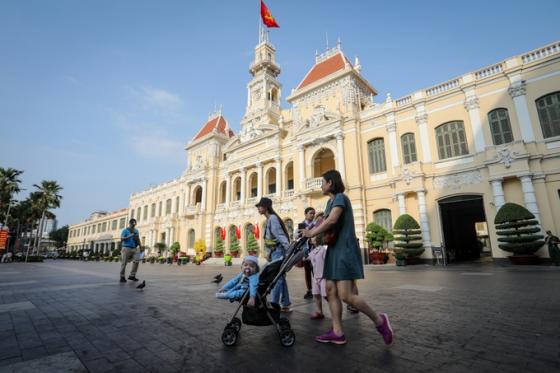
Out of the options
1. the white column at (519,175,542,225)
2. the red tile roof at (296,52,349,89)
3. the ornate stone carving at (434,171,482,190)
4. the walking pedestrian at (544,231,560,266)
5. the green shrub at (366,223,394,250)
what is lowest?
the walking pedestrian at (544,231,560,266)

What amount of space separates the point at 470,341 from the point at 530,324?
1.19 m

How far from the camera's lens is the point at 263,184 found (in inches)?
1041

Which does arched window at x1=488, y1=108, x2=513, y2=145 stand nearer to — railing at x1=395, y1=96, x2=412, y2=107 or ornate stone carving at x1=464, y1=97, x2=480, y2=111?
ornate stone carving at x1=464, y1=97, x2=480, y2=111

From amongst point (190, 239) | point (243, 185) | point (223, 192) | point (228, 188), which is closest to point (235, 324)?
point (243, 185)

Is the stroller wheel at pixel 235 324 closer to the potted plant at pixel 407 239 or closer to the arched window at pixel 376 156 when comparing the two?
the potted plant at pixel 407 239

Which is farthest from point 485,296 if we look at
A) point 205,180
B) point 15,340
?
point 205,180

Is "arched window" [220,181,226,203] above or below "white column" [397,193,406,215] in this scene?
above

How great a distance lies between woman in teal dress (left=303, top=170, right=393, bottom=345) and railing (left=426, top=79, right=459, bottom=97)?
58.9ft

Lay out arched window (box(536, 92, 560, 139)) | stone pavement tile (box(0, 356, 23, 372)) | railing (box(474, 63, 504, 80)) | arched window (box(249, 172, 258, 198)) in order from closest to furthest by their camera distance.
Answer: stone pavement tile (box(0, 356, 23, 372)) → arched window (box(536, 92, 560, 139)) → railing (box(474, 63, 504, 80)) → arched window (box(249, 172, 258, 198))

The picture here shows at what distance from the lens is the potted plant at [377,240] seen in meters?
15.7

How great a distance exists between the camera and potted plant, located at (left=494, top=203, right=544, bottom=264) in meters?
11.7

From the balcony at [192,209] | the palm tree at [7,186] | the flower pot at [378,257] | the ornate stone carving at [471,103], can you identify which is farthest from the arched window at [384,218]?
the palm tree at [7,186]

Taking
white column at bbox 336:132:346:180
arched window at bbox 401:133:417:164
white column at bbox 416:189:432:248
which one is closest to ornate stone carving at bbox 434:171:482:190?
white column at bbox 416:189:432:248

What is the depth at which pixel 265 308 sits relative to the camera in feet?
9.19
